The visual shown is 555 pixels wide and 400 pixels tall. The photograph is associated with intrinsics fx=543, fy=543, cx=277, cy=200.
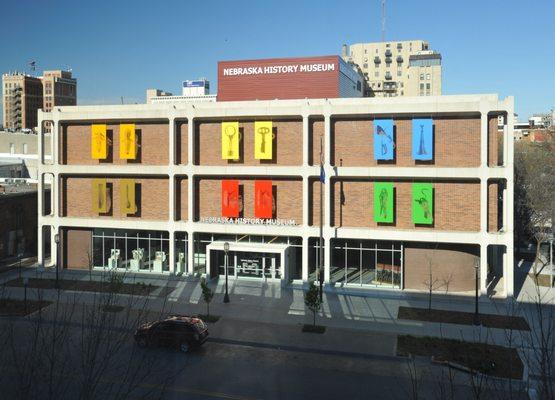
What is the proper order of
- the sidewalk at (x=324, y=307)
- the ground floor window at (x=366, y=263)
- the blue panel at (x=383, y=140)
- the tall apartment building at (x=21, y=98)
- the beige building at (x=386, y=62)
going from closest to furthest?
the sidewalk at (x=324, y=307) < the blue panel at (x=383, y=140) < the ground floor window at (x=366, y=263) < the beige building at (x=386, y=62) < the tall apartment building at (x=21, y=98)

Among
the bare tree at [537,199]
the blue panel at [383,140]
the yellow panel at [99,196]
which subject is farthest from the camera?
the bare tree at [537,199]

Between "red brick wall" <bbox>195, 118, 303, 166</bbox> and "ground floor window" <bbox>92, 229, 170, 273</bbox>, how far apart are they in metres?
7.88

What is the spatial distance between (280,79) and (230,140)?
38.3 feet

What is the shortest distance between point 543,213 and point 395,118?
19.4 metres

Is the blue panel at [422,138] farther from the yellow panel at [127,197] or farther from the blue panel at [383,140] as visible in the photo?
the yellow panel at [127,197]

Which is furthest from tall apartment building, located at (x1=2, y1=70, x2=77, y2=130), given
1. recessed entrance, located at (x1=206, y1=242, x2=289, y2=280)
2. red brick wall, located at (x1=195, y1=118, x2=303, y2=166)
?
recessed entrance, located at (x1=206, y1=242, x2=289, y2=280)

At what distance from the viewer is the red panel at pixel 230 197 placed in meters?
42.6

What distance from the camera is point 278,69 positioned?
51000 mm

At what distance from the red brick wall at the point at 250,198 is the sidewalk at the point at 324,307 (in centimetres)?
553

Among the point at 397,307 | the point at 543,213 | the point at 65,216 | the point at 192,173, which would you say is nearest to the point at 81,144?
the point at 65,216

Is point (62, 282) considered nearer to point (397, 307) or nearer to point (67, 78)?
point (397, 307)

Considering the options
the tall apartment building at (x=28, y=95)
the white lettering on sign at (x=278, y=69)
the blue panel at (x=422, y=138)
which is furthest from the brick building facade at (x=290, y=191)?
the tall apartment building at (x=28, y=95)

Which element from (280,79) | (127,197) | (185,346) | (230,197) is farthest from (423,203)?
(127,197)

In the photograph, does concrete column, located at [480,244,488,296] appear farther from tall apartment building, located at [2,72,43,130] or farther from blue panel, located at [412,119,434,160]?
tall apartment building, located at [2,72,43,130]
